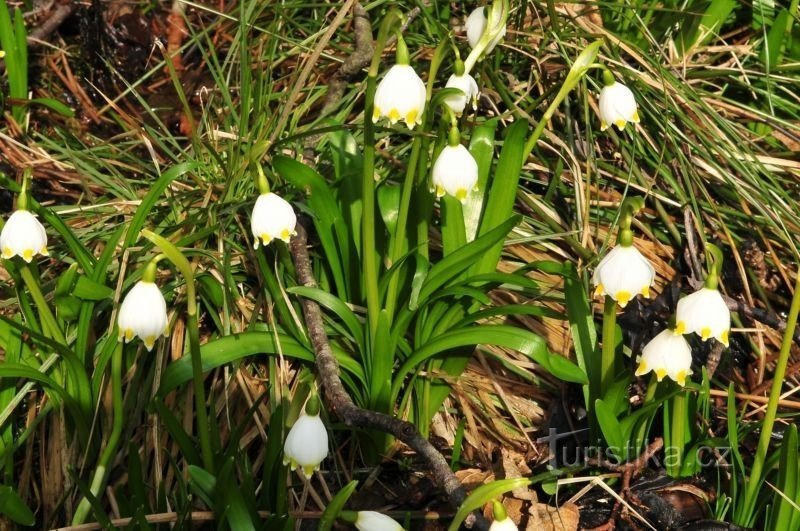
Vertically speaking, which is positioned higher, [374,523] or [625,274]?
[625,274]

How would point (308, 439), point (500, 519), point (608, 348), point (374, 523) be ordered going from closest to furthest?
point (500, 519) → point (374, 523) → point (308, 439) → point (608, 348)

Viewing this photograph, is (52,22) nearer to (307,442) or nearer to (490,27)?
(490,27)

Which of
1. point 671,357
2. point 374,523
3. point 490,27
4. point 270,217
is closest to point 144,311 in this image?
point 270,217

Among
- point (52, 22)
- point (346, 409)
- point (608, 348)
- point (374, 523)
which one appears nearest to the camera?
point (374, 523)

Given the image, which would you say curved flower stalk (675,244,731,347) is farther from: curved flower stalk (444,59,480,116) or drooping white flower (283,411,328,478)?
drooping white flower (283,411,328,478)

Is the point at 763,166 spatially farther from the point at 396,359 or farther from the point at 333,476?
the point at 333,476

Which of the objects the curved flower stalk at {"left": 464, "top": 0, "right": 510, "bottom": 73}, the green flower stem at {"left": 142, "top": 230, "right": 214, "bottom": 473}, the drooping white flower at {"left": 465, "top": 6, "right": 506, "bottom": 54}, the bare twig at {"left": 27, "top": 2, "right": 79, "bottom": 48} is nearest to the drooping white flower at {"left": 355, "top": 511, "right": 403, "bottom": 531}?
the green flower stem at {"left": 142, "top": 230, "right": 214, "bottom": 473}

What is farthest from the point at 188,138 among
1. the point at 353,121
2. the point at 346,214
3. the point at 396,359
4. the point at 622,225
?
the point at 622,225

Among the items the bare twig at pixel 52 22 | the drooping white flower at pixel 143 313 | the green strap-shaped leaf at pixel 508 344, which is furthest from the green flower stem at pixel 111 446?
the bare twig at pixel 52 22
